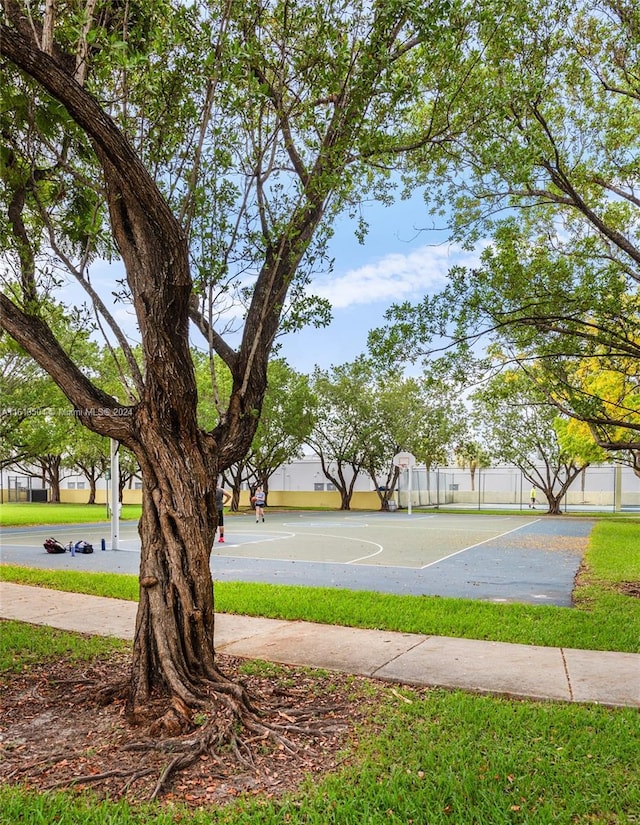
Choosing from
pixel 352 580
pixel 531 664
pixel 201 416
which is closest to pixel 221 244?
pixel 531 664

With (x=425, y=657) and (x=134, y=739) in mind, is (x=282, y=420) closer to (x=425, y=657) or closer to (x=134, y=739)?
(x=425, y=657)

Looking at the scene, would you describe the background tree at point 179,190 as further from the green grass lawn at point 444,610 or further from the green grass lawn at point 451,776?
the green grass lawn at point 444,610

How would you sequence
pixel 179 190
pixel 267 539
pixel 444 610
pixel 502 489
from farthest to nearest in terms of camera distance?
pixel 502 489, pixel 267 539, pixel 444 610, pixel 179 190

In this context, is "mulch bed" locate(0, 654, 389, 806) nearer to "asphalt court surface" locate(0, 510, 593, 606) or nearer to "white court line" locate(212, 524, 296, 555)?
"asphalt court surface" locate(0, 510, 593, 606)

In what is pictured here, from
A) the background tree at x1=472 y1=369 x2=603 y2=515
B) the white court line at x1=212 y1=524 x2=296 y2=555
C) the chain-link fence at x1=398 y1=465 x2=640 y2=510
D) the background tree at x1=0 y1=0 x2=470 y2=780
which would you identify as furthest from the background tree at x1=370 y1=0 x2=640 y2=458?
the chain-link fence at x1=398 y1=465 x2=640 y2=510

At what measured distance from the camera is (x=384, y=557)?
560 inches

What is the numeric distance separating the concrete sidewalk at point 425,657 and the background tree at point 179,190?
1304mm

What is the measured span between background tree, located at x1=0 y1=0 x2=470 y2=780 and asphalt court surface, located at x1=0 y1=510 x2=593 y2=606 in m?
5.68

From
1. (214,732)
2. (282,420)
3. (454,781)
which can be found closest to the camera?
(454,781)

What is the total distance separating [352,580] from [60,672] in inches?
237

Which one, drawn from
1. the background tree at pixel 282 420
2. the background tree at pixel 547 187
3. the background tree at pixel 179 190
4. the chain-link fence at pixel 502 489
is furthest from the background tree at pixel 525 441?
the background tree at pixel 179 190

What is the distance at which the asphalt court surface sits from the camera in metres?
10.4

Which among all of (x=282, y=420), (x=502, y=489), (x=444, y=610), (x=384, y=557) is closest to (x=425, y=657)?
(x=444, y=610)

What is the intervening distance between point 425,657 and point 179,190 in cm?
460
